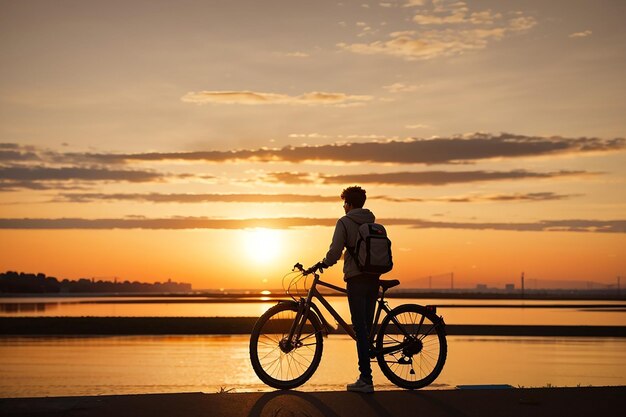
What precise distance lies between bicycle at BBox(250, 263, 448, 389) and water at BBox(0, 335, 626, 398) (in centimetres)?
60

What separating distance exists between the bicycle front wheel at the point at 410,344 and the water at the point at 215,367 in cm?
44

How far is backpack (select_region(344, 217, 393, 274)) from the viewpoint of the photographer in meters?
11.7

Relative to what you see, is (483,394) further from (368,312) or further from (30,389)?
(30,389)

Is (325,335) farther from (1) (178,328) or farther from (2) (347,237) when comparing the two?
(1) (178,328)

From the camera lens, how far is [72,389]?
2134 cm

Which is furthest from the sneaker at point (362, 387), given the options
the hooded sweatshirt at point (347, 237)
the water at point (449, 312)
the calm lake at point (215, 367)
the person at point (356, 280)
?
the water at point (449, 312)

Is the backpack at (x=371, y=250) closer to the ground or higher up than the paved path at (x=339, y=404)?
higher up

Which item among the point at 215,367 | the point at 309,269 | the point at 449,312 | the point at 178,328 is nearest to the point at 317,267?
the point at 309,269

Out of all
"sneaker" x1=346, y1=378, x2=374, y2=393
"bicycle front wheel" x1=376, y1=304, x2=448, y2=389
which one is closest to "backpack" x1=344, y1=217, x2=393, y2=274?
"bicycle front wheel" x1=376, y1=304, x2=448, y2=389

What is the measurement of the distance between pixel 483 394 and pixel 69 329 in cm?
5412

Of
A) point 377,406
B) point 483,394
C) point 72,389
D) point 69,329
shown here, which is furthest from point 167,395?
point 69,329

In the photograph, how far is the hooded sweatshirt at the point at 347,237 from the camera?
11.7 metres

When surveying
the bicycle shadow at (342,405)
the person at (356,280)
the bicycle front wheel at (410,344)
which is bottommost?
the bicycle shadow at (342,405)

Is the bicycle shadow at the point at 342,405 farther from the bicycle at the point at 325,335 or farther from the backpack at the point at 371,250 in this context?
the backpack at the point at 371,250
